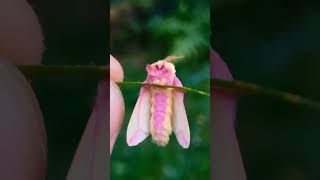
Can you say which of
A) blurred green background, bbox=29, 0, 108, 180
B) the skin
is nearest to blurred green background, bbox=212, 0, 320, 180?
blurred green background, bbox=29, 0, 108, 180

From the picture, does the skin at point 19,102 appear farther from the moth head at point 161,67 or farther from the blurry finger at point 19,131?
the moth head at point 161,67

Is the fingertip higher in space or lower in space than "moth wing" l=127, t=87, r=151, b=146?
higher

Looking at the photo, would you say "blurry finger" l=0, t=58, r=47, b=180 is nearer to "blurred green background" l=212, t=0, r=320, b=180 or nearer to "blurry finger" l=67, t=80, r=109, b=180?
"blurry finger" l=67, t=80, r=109, b=180

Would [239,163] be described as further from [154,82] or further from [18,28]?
[18,28]

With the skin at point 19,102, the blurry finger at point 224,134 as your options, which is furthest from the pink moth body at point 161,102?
the skin at point 19,102

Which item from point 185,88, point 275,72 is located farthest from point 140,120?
point 275,72

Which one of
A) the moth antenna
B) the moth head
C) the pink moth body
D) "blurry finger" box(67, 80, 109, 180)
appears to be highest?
the moth antenna
